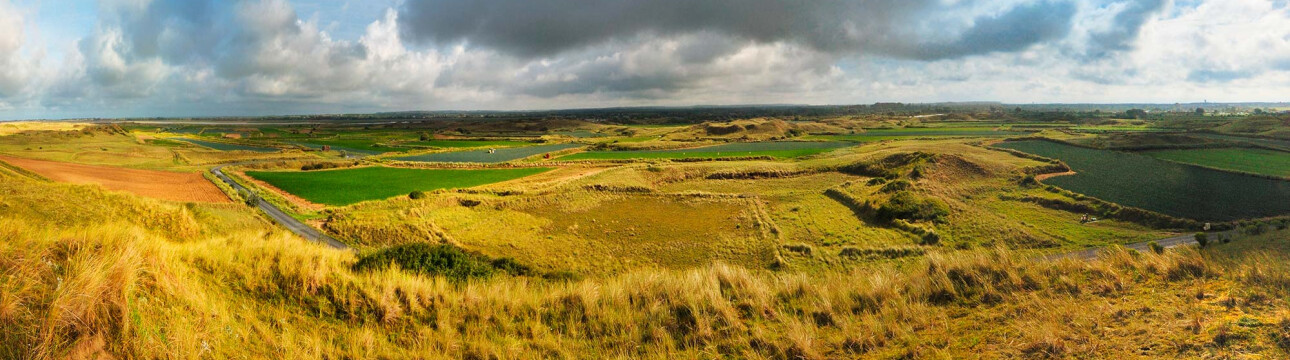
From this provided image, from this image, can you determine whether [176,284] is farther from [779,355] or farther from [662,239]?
[662,239]

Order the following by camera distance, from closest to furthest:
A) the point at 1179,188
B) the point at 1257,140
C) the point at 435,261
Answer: the point at 435,261
the point at 1179,188
the point at 1257,140

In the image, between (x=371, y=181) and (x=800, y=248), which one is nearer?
(x=800, y=248)

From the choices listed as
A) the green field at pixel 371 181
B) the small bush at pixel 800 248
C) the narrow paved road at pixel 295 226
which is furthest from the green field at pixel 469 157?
the small bush at pixel 800 248

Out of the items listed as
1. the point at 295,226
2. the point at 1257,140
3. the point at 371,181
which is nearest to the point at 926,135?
the point at 1257,140

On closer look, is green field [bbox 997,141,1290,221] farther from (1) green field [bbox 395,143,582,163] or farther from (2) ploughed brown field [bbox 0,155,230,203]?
(1) green field [bbox 395,143,582,163]

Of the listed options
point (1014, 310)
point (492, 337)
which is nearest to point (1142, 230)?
point (1014, 310)

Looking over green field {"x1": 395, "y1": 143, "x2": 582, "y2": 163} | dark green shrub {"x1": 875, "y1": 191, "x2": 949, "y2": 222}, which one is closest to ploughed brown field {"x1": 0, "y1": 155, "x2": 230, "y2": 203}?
green field {"x1": 395, "y1": 143, "x2": 582, "y2": 163}

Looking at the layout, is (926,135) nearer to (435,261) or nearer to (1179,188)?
(1179,188)
